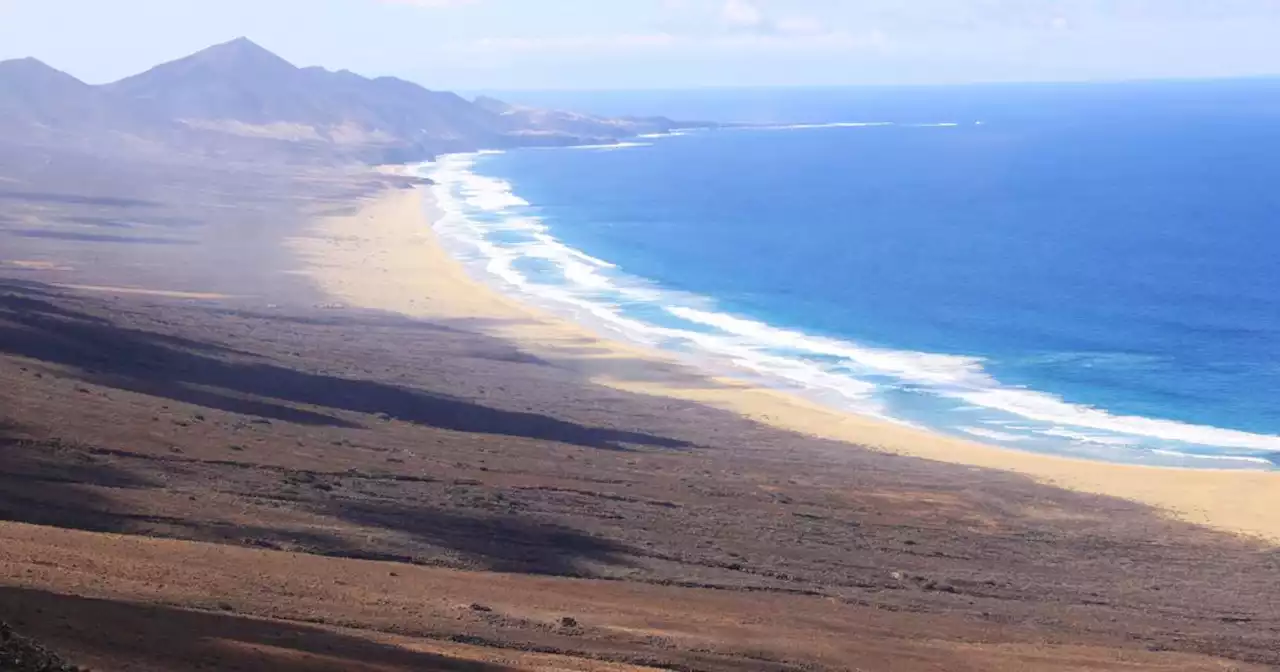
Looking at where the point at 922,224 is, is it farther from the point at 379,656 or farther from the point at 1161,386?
the point at 379,656

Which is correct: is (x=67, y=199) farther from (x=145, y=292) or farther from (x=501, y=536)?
(x=501, y=536)

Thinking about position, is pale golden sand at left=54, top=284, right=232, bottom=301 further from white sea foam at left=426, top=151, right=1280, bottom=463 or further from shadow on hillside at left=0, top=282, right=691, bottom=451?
shadow on hillside at left=0, top=282, right=691, bottom=451

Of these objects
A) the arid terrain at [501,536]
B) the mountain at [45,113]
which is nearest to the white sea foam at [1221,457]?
the arid terrain at [501,536]

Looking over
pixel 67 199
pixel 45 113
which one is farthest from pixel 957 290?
pixel 45 113

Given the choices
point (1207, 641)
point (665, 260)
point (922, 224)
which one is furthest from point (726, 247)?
point (1207, 641)

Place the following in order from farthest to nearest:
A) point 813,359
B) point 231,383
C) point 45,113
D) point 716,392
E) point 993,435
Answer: point 45,113
point 813,359
point 716,392
point 993,435
point 231,383

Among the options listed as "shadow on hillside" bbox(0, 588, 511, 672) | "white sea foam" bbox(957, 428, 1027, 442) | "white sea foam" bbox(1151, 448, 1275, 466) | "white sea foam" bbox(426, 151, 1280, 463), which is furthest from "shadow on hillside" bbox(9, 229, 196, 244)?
"shadow on hillside" bbox(0, 588, 511, 672)

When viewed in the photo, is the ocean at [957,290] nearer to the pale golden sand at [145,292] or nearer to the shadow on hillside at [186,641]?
the pale golden sand at [145,292]
